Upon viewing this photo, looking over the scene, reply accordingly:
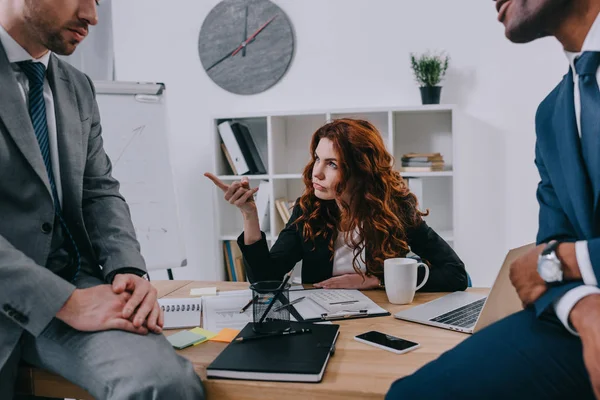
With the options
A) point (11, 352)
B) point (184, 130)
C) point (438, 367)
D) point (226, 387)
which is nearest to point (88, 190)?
point (11, 352)

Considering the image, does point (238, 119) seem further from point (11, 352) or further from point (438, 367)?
point (438, 367)

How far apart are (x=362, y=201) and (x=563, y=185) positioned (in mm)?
1062

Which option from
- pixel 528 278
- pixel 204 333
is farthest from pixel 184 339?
pixel 528 278

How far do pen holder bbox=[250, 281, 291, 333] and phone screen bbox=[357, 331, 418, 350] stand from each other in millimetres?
180

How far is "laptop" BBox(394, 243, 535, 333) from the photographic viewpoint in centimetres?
106

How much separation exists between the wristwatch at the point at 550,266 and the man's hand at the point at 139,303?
2.54 ft

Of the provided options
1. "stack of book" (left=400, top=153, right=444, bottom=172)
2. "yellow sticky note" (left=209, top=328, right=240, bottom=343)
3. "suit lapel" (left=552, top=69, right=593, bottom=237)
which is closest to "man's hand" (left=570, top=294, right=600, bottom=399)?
"suit lapel" (left=552, top=69, right=593, bottom=237)

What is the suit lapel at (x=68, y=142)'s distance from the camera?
1306 millimetres

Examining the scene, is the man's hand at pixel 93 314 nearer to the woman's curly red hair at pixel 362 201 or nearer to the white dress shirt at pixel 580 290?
the white dress shirt at pixel 580 290

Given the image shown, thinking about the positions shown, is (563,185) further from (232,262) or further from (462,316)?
(232,262)

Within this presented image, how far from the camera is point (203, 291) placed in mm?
1620

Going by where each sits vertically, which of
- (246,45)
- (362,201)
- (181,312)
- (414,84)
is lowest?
(181,312)

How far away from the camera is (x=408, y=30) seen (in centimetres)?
324

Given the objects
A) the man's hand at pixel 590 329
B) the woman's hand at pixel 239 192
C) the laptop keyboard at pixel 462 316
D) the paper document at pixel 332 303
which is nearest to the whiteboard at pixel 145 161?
the woman's hand at pixel 239 192
